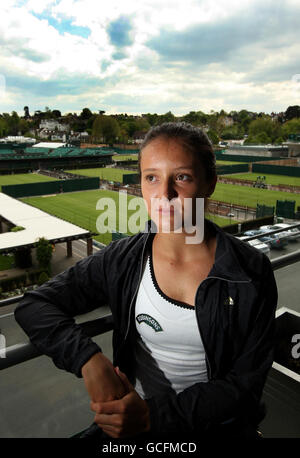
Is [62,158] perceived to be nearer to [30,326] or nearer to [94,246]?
[94,246]

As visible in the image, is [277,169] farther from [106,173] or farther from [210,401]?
[210,401]

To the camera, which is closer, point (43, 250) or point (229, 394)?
point (229, 394)

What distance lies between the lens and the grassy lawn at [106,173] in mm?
38944

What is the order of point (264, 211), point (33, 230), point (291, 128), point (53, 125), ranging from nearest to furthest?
point (33, 230) → point (264, 211) → point (291, 128) → point (53, 125)

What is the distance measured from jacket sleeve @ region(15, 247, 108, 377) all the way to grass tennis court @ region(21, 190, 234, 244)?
16791 mm

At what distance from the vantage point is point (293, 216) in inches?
850

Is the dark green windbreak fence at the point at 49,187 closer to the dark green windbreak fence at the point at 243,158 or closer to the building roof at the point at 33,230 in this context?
the building roof at the point at 33,230

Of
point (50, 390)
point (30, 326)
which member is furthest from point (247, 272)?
point (50, 390)

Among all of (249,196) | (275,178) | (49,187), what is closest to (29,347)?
(249,196)

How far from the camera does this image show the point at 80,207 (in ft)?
85.6

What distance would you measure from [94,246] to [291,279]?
13417mm

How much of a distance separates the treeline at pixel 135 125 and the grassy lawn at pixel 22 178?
25377 mm

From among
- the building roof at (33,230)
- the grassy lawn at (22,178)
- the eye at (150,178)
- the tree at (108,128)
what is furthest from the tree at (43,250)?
the tree at (108,128)

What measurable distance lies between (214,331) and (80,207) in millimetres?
25546
